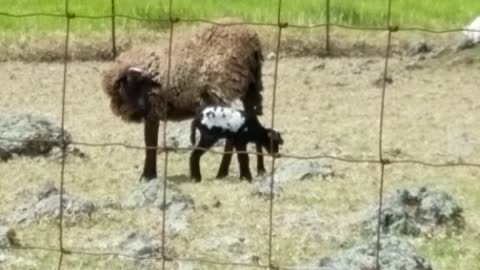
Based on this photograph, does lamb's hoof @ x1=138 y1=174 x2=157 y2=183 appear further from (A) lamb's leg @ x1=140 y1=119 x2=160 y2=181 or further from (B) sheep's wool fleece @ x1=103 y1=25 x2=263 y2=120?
(B) sheep's wool fleece @ x1=103 y1=25 x2=263 y2=120

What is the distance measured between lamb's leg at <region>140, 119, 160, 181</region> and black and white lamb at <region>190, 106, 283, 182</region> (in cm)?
22

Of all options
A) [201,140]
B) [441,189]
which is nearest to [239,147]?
[201,140]

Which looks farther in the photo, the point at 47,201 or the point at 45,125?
the point at 45,125

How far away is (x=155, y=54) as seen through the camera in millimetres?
9430

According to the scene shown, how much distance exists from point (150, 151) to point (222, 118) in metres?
0.46

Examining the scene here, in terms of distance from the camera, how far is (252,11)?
51.5ft

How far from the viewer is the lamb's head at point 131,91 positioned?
30.7ft

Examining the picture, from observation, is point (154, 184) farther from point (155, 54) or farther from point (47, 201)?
point (155, 54)

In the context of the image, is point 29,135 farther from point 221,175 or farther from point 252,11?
point 252,11

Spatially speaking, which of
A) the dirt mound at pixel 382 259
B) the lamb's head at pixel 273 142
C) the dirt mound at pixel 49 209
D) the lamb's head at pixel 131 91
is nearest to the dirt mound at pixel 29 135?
the lamb's head at pixel 131 91

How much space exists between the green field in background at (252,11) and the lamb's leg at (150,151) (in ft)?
18.0

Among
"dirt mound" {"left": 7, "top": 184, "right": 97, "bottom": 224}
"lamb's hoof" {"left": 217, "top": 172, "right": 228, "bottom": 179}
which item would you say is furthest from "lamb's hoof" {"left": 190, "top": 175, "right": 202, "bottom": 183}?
"dirt mound" {"left": 7, "top": 184, "right": 97, "bottom": 224}

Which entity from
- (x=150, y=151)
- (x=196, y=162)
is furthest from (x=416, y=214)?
(x=150, y=151)

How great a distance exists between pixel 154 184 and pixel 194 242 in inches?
37.5
